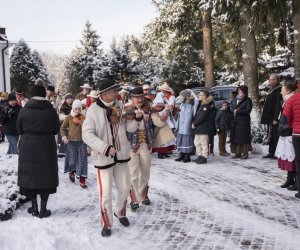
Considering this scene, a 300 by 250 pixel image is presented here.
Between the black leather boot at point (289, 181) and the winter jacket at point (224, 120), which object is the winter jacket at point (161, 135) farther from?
the winter jacket at point (224, 120)

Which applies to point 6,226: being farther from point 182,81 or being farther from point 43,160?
point 182,81

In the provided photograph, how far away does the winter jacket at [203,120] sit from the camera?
11.2 metres

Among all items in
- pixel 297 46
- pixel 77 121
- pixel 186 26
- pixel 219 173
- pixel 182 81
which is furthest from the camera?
pixel 182 81

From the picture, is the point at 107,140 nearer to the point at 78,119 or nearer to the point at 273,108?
the point at 78,119

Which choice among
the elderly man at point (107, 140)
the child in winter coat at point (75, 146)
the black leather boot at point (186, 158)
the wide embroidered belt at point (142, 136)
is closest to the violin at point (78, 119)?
the child in winter coat at point (75, 146)

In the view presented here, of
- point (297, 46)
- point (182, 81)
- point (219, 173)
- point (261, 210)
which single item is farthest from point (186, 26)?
point (261, 210)

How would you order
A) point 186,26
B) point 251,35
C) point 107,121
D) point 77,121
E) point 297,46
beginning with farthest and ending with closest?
point 186,26, point 251,35, point 297,46, point 77,121, point 107,121

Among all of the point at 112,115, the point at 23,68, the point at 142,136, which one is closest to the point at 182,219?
the point at 142,136

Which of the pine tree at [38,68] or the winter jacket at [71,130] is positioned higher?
the pine tree at [38,68]

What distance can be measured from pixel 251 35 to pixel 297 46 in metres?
2.47

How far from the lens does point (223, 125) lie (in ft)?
41.5

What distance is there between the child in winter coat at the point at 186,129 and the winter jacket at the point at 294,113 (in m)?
4.28

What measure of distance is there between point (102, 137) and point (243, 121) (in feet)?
22.4

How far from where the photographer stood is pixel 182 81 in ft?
108
